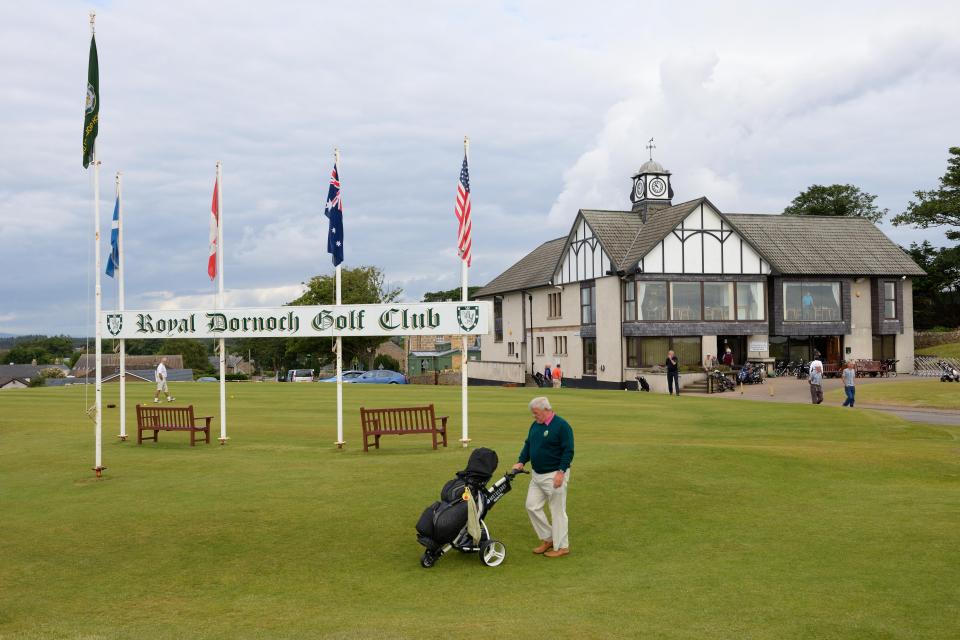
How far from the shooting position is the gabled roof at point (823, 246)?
5378 centimetres

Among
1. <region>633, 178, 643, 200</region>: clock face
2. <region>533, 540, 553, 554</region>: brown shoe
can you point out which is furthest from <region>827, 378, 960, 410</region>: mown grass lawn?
<region>533, 540, 553, 554</region>: brown shoe

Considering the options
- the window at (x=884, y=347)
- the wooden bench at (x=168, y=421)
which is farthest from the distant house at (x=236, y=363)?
the wooden bench at (x=168, y=421)

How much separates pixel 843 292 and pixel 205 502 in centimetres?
4909

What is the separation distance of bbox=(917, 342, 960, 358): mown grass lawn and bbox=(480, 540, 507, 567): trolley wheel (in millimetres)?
53997

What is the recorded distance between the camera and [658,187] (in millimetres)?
55969

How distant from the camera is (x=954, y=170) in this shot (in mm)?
62750

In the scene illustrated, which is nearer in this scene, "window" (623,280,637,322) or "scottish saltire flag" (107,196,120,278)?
"scottish saltire flag" (107,196,120,278)

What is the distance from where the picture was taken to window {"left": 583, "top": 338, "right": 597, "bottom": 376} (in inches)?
2142

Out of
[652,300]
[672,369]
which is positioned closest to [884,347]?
[652,300]

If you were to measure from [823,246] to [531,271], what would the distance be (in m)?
20.9

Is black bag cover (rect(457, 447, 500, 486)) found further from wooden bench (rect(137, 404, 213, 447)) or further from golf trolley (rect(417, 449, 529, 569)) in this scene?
wooden bench (rect(137, 404, 213, 447))

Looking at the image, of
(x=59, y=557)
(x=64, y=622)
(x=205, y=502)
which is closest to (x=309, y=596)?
(x=64, y=622)

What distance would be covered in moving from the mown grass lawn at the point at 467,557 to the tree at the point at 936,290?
52.3 meters

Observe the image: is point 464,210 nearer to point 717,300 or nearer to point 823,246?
point 717,300
